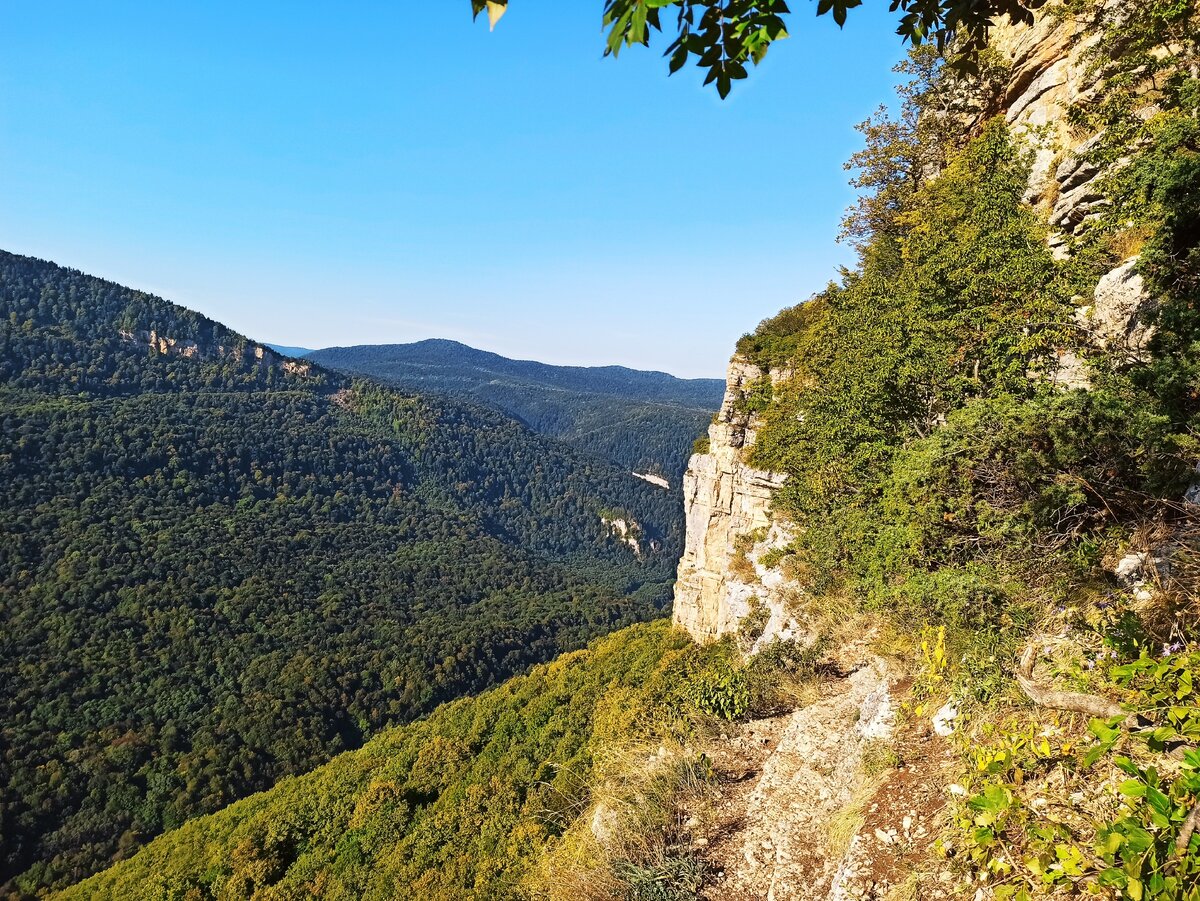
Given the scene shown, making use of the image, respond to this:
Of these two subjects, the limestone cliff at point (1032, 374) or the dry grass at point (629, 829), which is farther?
the limestone cliff at point (1032, 374)

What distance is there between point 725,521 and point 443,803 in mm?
18748

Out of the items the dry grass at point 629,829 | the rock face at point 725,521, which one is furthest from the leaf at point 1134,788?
the rock face at point 725,521

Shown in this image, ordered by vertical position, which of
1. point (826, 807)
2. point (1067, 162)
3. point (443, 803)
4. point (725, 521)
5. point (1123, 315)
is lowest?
point (443, 803)

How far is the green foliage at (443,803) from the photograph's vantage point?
15.8 meters

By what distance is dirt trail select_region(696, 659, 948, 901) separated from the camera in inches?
190

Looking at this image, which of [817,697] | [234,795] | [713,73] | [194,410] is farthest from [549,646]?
[194,410]

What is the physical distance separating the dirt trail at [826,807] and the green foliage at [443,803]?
1946mm

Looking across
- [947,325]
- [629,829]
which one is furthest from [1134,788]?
[947,325]

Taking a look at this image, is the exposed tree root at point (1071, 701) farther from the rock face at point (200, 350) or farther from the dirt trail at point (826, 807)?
the rock face at point (200, 350)

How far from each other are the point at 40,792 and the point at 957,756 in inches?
3102

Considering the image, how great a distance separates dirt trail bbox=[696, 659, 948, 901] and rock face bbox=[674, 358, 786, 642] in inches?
502

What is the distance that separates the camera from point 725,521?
2936 cm

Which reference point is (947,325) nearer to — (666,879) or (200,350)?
(666,879)

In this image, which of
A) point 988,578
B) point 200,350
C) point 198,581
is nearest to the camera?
point 988,578
